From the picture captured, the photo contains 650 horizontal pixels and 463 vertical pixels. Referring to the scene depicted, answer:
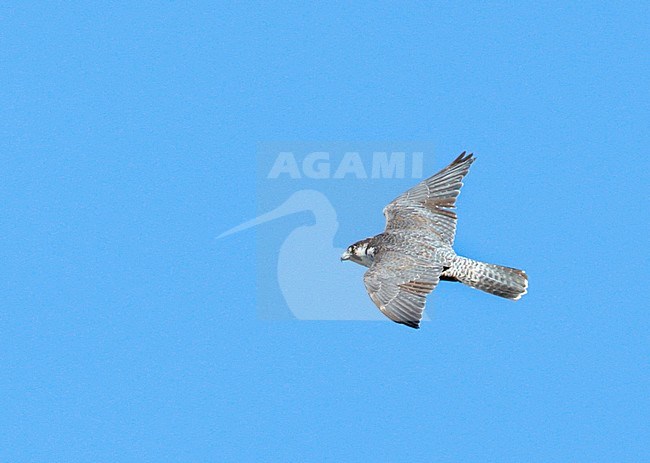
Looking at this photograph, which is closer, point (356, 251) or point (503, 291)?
point (503, 291)

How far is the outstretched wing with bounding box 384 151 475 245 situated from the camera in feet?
39.7

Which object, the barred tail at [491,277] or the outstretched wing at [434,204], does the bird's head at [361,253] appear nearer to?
the outstretched wing at [434,204]

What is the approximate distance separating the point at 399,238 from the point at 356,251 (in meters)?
0.66

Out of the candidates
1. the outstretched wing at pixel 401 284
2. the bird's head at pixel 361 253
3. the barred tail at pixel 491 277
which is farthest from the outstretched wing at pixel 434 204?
the outstretched wing at pixel 401 284

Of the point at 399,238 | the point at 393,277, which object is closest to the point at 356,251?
the point at 399,238

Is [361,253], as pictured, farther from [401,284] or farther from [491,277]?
[491,277]

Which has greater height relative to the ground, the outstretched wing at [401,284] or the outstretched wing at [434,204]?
the outstretched wing at [434,204]

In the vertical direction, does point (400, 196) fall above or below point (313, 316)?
above

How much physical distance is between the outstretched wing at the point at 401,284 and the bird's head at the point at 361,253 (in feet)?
1.71

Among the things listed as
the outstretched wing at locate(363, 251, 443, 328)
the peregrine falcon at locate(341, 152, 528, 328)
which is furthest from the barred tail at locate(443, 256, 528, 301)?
the outstretched wing at locate(363, 251, 443, 328)

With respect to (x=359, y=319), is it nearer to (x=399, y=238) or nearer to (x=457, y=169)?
(x=399, y=238)

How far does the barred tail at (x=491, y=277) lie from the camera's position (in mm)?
11430

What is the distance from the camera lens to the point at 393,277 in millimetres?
10883

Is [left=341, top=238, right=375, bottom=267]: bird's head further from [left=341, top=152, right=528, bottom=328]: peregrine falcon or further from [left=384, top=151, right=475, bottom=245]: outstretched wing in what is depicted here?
[left=384, top=151, right=475, bottom=245]: outstretched wing
